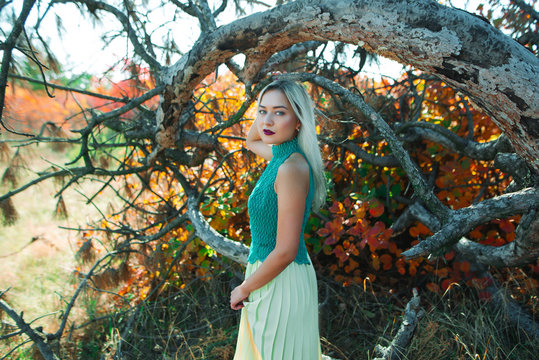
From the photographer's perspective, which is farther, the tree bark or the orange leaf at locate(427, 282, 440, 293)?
the orange leaf at locate(427, 282, 440, 293)

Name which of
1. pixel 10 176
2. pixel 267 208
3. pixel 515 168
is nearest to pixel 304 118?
pixel 267 208

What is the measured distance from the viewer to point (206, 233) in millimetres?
2521

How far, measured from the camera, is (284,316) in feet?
5.03

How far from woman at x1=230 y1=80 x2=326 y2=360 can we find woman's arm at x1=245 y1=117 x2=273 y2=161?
350 millimetres

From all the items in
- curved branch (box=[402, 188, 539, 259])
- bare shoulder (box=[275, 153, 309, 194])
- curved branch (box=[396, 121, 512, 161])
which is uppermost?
bare shoulder (box=[275, 153, 309, 194])

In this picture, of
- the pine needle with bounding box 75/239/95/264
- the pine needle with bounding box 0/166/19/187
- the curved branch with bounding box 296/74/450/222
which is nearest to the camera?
the curved branch with bounding box 296/74/450/222

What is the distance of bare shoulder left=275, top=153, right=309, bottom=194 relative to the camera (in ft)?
4.74

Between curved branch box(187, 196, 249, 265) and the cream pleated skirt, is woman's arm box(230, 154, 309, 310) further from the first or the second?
curved branch box(187, 196, 249, 265)

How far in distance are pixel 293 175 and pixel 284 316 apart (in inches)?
20.3

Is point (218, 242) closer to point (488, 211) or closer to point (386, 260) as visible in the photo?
point (386, 260)

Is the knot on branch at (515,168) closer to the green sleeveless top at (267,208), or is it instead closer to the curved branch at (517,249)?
the curved branch at (517,249)

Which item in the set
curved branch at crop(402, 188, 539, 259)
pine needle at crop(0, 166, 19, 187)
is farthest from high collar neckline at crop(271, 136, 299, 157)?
pine needle at crop(0, 166, 19, 187)

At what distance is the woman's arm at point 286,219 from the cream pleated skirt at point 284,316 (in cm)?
8

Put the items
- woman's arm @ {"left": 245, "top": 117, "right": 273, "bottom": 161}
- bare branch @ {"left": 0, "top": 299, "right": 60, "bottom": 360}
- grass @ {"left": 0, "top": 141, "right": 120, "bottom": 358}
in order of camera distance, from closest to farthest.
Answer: woman's arm @ {"left": 245, "top": 117, "right": 273, "bottom": 161}
bare branch @ {"left": 0, "top": 299, "right": 60, "bottom": 360}
grass @ {"left": 0, "top": 141, "right": 120, "bottom": 358}
